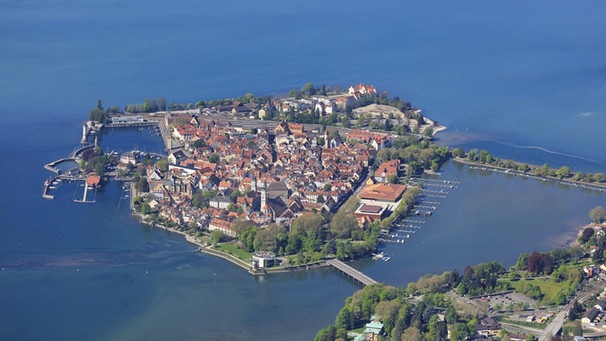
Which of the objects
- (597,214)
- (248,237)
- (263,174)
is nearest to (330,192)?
(263,174)

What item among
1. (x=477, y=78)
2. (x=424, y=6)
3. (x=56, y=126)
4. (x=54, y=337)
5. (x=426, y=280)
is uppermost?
(x=424, y=6)

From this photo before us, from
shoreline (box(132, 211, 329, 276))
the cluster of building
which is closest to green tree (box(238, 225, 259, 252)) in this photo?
shoreline (box(132, 211, 329, 276))

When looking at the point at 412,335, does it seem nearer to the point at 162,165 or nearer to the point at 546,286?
the point at 546,286

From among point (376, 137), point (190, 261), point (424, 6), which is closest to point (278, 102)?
point (376, 137)

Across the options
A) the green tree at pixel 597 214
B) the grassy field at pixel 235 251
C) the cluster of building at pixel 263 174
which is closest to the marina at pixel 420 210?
the cluster of building at pixel 263 174

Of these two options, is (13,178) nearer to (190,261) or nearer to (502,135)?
(190,261)

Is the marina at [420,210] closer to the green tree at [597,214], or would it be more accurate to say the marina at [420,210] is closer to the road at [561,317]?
the green tree at [597,214]
